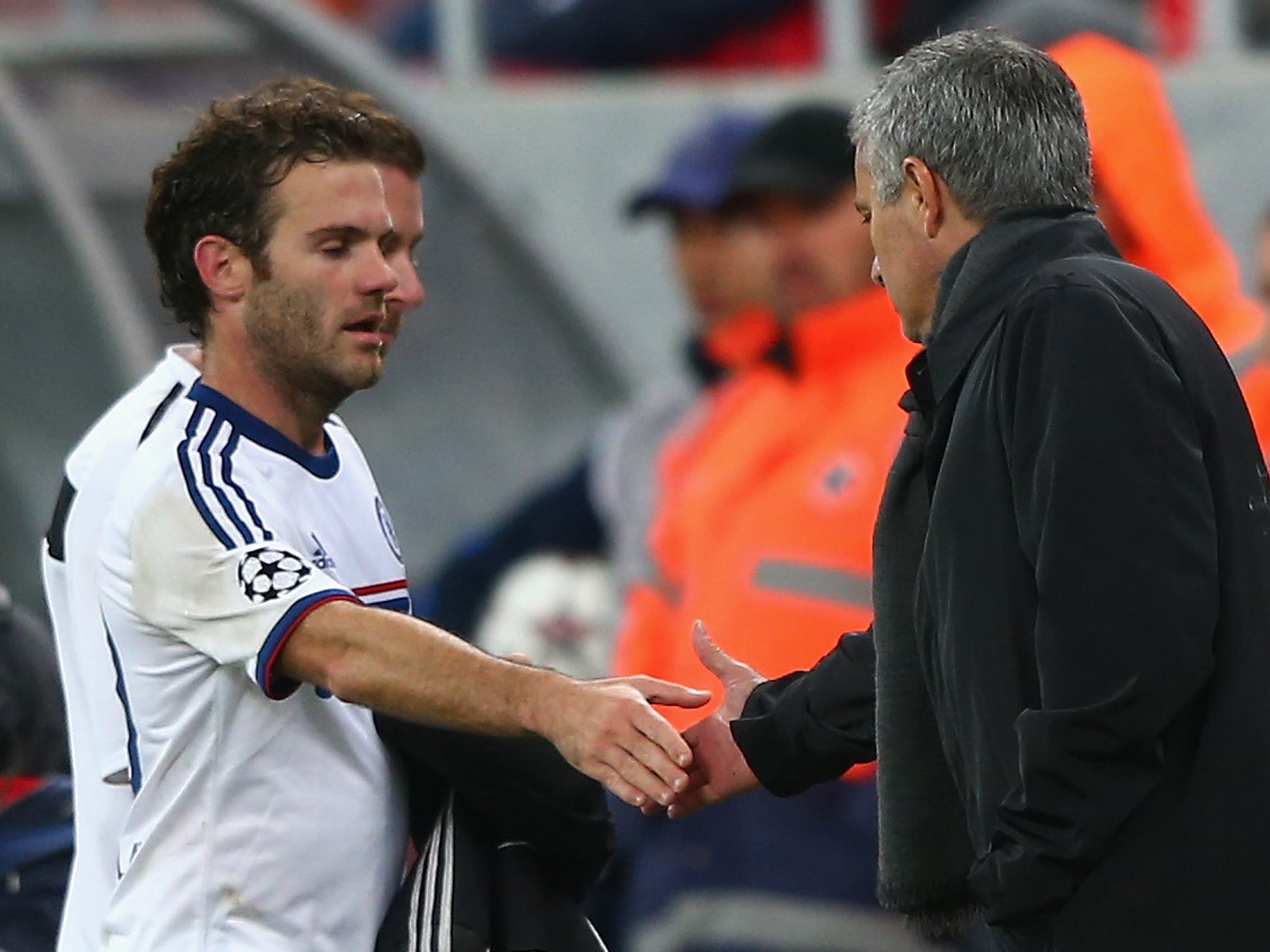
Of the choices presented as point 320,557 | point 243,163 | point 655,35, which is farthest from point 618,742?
point 655,35

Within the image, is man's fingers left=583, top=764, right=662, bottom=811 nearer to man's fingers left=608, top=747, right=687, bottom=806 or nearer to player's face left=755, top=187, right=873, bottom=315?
man's fingers left=608, top=747, right=687, bottom=806

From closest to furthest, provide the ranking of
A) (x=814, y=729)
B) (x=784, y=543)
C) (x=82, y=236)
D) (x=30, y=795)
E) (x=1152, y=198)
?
(x=814, y=729) < (x=30, y=795) < (x=784, y=543) < (x=1152, y=198) < (x=82, y=236)

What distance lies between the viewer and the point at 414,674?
2705 mm

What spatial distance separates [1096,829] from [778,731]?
68 cm

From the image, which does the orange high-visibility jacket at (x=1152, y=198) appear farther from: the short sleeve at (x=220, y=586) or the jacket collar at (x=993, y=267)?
the short sleeve at (x=220, y=586)

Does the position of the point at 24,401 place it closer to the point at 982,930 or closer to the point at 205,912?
the point at 982,930

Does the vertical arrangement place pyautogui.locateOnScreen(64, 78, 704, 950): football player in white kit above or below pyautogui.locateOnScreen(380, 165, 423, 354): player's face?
below

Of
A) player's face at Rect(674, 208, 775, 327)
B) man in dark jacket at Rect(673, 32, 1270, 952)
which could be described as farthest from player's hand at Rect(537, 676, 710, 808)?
player's face at Rect(674, 208, 775, 327)

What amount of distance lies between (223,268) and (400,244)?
213 millimetres

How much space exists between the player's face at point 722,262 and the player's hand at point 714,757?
2310 millimetres

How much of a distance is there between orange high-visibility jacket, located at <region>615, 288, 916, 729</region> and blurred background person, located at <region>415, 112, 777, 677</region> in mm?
117

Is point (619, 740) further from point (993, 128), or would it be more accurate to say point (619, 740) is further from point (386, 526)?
point (993, 128)

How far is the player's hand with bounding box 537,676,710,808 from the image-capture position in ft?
8.75

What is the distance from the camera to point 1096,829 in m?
2.43
